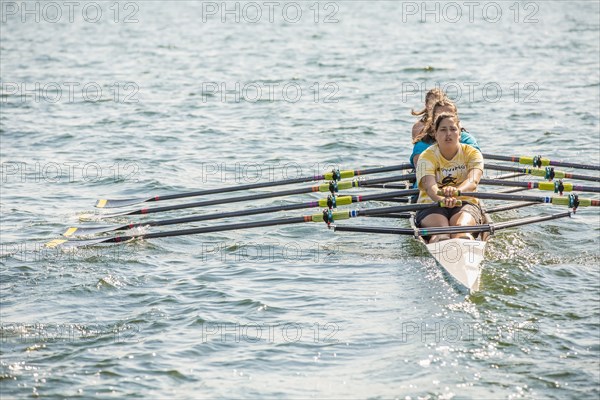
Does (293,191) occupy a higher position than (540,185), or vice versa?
(540,185)

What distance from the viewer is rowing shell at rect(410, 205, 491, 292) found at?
9180 mm

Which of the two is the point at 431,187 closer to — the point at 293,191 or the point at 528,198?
the point at 528,198

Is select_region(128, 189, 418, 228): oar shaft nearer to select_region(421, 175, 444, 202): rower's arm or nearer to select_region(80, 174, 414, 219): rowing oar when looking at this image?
select_region(421, 175, 444, 202): rower's arm

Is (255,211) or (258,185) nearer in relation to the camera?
(255,211)

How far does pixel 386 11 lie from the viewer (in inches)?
1603

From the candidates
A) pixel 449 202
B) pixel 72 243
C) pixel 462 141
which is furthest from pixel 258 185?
pixel 449 202

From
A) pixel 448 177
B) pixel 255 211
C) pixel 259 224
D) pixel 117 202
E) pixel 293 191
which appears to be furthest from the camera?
pixel 117 202

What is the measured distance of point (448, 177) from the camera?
1043cm

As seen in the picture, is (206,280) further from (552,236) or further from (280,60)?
(280,60)

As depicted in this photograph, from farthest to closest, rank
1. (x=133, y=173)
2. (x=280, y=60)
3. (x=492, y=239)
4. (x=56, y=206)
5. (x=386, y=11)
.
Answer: (x=386, y=11) → (x=280, y=60) → (x=133, y=173) → (x=56, y=206) → (x=492, y=239)

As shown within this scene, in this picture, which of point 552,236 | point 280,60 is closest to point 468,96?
point 280,60

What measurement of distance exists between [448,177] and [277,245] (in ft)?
7.96

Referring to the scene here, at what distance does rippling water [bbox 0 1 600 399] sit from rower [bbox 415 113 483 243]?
0.56 metres

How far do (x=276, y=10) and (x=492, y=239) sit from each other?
33.3m
